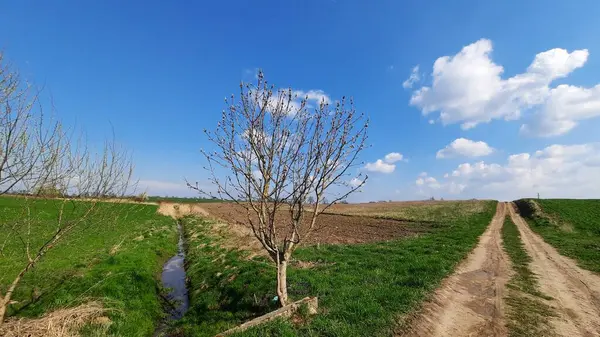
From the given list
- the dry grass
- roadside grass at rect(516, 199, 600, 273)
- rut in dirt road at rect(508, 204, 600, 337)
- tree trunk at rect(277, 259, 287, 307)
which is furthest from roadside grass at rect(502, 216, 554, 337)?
the dry grass

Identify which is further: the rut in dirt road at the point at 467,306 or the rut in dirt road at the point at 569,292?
the rut in dirt road at the point at 569,292

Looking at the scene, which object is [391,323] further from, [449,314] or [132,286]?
[132,286]

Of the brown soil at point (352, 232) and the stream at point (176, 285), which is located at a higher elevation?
the brown soil at point (352, 232)

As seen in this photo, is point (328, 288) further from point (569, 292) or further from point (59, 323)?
point (569, 292)

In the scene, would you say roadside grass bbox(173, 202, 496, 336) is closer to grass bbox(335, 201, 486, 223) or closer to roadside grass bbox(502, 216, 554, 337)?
roadside grass bbox(502, 216, 554, 337)

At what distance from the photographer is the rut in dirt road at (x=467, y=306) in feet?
26.3

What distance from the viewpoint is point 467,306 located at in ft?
31.7

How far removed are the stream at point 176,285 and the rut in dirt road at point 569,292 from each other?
44.2 feet

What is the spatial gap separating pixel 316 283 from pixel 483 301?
5647mm

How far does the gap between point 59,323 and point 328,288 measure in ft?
27.6

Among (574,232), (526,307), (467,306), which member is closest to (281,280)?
(467,306)

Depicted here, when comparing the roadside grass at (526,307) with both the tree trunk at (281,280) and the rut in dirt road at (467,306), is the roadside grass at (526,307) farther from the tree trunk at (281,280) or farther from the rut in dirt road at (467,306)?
the tree trunk at (281,280)

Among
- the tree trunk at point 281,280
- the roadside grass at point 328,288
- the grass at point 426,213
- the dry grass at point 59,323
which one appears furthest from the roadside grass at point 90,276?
the grass at point 426,213

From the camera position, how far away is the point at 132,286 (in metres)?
14.4
